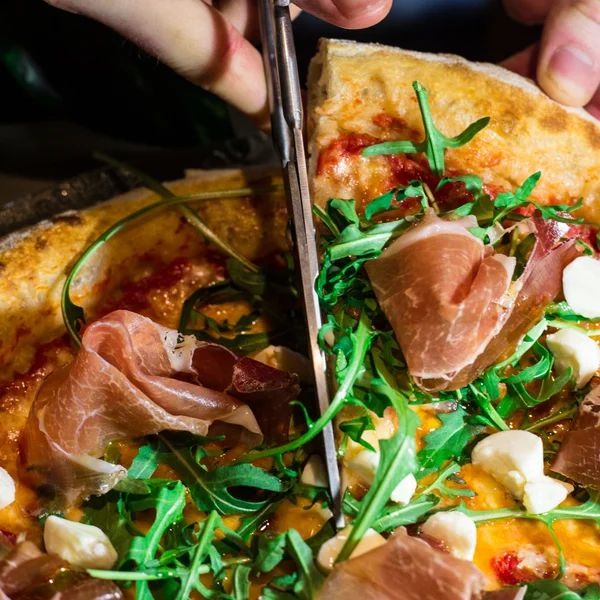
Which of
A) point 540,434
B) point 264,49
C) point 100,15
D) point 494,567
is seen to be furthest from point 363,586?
point 100,15

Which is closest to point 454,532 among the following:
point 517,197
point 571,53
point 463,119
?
point 517,197

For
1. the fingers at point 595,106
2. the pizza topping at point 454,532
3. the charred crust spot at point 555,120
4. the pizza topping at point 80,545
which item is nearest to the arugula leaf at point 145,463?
the pizza topping at point 80,545

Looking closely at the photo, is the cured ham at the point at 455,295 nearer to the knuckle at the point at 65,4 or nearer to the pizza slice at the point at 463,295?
the pizza slice at the point at 463,295

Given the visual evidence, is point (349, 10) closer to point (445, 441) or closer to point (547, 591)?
point (445, 441)

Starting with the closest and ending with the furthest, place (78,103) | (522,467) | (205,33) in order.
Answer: (522,467) < (205,33) < (78,103)

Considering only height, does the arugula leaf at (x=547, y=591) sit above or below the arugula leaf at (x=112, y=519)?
below

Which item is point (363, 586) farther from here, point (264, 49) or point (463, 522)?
point (264, 49)

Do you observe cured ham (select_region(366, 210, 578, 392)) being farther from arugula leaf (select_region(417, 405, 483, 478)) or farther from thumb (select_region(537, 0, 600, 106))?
thumb (select_region(537, 0, 600, 106))
